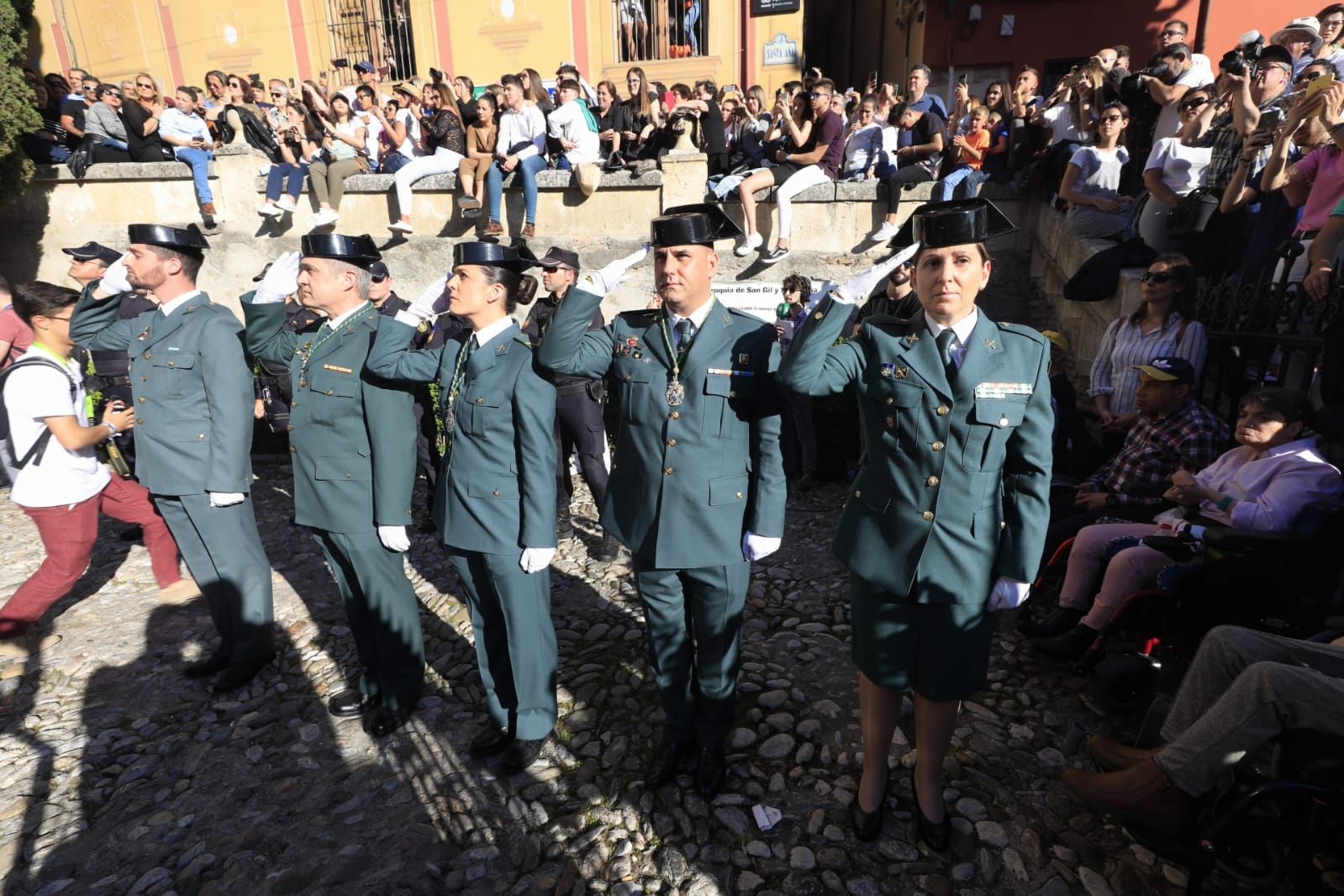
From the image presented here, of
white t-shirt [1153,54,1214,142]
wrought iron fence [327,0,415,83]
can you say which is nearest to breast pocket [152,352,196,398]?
white t-shirt [1153,54,1214,142]

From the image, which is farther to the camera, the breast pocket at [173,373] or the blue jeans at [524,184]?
the blue jeans at [524,184]

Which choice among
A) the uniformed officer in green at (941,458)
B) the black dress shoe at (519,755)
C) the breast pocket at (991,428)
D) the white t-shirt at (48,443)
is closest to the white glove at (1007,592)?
the uniformed officer in green at (941,458)

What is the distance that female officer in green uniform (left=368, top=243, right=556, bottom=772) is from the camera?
3.02 metres

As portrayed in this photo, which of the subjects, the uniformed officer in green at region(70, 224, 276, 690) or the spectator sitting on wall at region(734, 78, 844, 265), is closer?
the uniformed officer in green at region(70, 224, 276, 690)

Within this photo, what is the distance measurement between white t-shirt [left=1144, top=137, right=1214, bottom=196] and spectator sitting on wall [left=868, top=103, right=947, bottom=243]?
9.65 feet

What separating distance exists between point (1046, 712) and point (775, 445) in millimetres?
1995

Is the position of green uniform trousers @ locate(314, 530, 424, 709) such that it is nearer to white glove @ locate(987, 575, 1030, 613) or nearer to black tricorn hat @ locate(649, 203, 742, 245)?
black tricorn hat @ locate(649, 203, 742, 245)

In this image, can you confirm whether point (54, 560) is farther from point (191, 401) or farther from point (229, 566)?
point (191, 401)

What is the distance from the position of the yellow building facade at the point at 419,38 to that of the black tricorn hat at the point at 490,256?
50.8ft

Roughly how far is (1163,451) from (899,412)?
2.59 m

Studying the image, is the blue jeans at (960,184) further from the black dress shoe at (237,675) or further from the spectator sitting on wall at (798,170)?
the black dress shoe at (237,675)

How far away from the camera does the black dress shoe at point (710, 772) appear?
10.1 ft

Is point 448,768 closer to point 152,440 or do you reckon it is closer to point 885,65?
point 152,440

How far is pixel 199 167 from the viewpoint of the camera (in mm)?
10609
